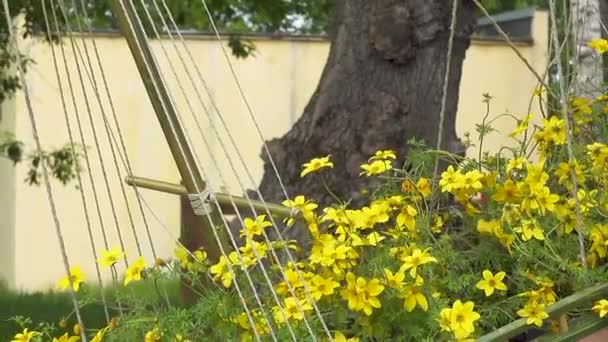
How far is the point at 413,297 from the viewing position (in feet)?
5.75

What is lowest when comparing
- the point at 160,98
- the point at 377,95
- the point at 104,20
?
the point at 377,95

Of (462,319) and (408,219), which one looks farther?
(408,219)

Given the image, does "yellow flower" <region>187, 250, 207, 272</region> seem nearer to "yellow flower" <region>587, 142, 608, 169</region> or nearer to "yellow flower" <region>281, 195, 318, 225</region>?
"yellow flower" <region>281, 195, 318, 225</region>

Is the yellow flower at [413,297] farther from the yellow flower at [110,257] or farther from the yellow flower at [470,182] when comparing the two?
the yellow flower at [110,257]

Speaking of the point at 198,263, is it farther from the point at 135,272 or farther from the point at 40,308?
the point at 40,308

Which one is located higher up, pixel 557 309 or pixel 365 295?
pixel 365 295

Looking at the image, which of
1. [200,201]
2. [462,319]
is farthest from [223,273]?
[462,319]

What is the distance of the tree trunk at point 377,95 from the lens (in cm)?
405

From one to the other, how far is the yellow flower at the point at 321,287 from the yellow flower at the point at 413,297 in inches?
4.7

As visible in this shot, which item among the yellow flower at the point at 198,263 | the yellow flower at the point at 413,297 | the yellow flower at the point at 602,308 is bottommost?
the yellow flower at the point at 602,308

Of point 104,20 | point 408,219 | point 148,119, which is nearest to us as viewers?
Answer: point 408,219

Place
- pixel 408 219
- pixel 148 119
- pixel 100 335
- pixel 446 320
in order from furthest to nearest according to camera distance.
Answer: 1. pixel 148 119
2. pixel 408 219
3. pixel 100 335
4. pixel 446 320

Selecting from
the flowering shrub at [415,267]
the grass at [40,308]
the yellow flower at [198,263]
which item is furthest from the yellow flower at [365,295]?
the grass at [40,308]

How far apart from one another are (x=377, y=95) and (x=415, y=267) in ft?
7.97
